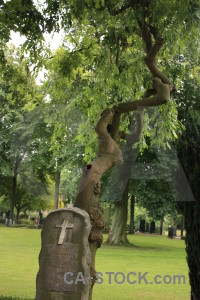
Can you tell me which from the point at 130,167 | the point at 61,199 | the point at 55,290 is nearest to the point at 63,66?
the point at 55,290

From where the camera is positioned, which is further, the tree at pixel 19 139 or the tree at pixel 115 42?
the tree at pixel 19 139

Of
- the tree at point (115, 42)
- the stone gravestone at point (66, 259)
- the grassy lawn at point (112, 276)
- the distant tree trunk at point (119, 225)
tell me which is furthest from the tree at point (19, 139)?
the stone gravestone at point (66, 259)

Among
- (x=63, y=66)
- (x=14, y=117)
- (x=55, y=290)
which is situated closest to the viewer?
(x=55, y=290)

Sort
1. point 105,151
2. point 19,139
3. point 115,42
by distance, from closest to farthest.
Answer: point 105,151 < point 115,42 < point 19,139

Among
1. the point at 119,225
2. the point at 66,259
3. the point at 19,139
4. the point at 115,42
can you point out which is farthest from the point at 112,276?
the point at 19,139

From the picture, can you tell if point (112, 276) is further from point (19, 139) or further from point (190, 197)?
point (19, 139)

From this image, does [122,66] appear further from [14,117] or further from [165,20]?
[14,117]

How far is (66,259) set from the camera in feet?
26.1

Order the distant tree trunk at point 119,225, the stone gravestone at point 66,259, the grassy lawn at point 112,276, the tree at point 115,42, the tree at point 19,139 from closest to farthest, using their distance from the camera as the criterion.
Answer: the stone gravestone at point 66,259
the tree at point 115,42
the grassy lawn at point 112,276
the distant tree trunk at point 119,225
the tree at point 19,139

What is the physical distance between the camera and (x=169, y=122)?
12734 mm

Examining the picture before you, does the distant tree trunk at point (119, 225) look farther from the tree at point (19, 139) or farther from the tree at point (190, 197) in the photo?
the tree at point (190, 197)

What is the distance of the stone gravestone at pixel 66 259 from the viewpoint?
7.92 metres

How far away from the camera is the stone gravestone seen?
7.92 metres

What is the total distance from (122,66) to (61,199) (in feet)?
153
